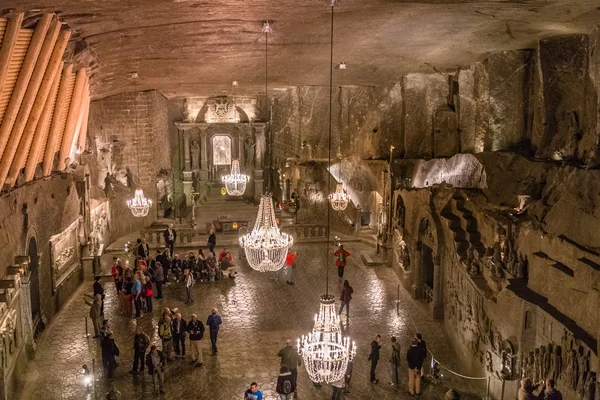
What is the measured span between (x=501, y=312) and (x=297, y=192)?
14.3m

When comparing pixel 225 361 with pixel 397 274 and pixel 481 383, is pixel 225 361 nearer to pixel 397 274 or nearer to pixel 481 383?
pixel 481 383

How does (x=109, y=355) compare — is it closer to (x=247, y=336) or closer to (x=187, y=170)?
(x=247, y=336)

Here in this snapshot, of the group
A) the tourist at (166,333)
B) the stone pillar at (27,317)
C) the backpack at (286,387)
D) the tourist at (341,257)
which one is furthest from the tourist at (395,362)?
the stone pillar at (27,317)

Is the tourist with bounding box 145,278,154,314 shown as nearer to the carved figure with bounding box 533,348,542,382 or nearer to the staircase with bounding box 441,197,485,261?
the staircase with bounding box 441,197,485,261

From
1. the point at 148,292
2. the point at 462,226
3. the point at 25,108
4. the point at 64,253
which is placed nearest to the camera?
the point at 25,108

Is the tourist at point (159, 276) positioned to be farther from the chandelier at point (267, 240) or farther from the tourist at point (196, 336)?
the chandelier at point (267, 240)

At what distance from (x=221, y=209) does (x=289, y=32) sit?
16.5 meters

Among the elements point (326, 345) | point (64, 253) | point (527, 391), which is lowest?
point (527, 391)

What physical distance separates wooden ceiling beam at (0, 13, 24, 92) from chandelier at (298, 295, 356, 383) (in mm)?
5731

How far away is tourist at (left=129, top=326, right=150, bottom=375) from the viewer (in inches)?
465

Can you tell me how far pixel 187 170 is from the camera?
2986cm

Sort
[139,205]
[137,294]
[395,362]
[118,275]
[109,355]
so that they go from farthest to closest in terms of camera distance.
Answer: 1. [139,205]
2. [118,275]
3. [137,294]
4. [109,355]
5. [395,362]

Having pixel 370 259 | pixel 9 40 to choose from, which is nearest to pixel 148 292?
pixel 9 40

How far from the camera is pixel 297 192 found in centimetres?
2455
